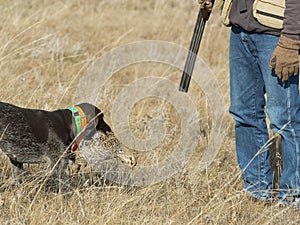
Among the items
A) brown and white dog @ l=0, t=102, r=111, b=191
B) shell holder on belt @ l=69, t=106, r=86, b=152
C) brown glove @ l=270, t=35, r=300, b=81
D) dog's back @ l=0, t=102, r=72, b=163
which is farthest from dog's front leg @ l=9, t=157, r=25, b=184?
brown glove @ l=270, t=35, r=300, b=81

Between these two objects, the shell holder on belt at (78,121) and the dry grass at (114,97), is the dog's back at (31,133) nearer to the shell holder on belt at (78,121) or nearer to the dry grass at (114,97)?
the shell holder on belt at (78,121)

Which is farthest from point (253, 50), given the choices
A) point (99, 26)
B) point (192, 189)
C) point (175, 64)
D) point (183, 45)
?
point (99, 26)

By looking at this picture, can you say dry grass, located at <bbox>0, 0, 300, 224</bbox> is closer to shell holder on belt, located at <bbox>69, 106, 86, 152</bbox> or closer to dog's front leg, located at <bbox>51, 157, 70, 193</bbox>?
dog's front leg, located at <bbox>51, 157, 70, 193</bbox>

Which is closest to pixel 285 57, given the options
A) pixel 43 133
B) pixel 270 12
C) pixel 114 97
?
pixel 270 12

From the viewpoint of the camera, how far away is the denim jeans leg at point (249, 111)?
3.76 meters

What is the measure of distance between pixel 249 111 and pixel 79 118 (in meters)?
1.05

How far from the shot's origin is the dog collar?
3963 millimetres

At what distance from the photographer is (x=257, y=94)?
382cm

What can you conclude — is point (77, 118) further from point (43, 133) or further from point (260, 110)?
point (260, 110)

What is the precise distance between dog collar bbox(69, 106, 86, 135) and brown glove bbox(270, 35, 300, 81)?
1.25 meters

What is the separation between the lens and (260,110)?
12.7 ft

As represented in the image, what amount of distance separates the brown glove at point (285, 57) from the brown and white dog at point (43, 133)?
1.16 meters

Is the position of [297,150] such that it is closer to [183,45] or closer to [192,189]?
[192,189]

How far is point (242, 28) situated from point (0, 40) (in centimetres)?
274
